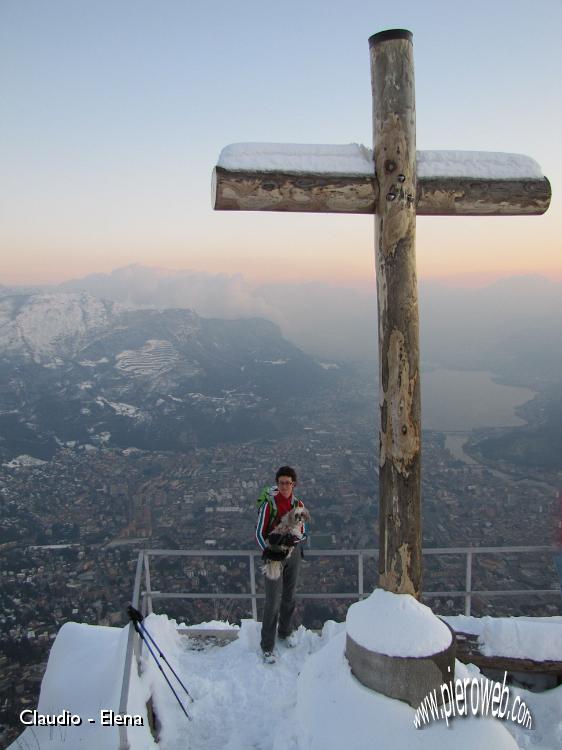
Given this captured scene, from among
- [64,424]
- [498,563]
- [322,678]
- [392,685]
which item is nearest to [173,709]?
[322,678]

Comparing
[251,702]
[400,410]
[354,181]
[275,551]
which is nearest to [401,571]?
[400,410]

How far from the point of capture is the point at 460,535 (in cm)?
2059

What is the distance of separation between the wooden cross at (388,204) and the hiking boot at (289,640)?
65.2 inches

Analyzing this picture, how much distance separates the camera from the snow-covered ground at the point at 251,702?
10.4 ft

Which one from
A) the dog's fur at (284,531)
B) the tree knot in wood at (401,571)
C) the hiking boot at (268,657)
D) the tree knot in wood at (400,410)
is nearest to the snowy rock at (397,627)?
the tree knot in wood at (401,571)

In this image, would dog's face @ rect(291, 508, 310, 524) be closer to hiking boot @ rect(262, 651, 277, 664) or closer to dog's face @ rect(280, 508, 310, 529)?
dog's face @ rect(280, 508, 310, 529)

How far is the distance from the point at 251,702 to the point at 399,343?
298 cm

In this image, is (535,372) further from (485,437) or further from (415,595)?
(415,595)

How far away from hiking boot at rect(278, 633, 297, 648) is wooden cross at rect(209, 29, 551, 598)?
1.66 m

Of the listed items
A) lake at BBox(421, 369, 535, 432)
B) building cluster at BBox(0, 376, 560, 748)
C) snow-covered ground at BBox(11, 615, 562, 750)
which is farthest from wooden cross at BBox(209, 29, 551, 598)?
lake at BBox(421, 369, 535, 432)

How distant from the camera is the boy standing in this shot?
14.9ft

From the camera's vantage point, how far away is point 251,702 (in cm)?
424

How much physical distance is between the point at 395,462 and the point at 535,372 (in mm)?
69533

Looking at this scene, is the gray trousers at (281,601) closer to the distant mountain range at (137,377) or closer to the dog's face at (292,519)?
the dog's face at (292,519)
